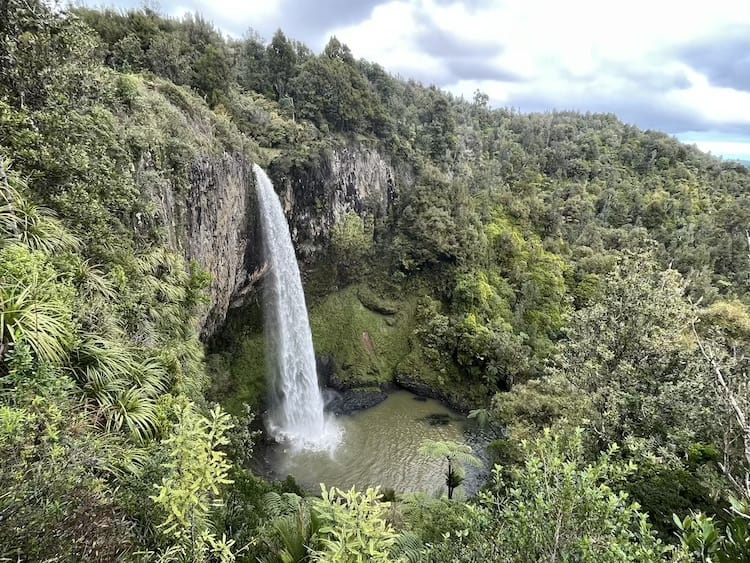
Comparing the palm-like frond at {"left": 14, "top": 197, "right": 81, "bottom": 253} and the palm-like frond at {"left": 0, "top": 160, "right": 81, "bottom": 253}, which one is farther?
the palm-like frond at {"left": 14, "top": 197, "right": 81, "bottom": 253}

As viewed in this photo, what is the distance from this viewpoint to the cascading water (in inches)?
730

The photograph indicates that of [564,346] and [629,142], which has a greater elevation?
[629,142]

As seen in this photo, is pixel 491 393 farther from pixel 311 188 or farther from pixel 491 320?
pixel 311 188

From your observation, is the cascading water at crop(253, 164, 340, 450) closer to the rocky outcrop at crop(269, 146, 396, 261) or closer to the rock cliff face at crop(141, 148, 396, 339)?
the rock cliff face at crop(141, 148, 396, 339)

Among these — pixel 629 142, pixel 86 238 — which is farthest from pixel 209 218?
pixel 629 142

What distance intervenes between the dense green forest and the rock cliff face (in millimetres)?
532

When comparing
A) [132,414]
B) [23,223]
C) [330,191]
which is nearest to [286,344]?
[330,191]

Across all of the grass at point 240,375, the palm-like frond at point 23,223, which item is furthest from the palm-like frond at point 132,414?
the grass at point 240,375

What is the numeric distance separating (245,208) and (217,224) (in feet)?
8.45

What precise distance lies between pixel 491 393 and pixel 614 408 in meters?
12.8

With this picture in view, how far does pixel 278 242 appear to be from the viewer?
→ 19438 millimetres

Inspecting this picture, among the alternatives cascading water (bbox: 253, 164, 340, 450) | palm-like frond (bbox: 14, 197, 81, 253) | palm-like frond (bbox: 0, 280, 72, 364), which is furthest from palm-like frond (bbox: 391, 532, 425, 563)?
cascading water (bbox: 253, 164, 340, 450)

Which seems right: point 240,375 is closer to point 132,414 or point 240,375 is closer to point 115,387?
point 115,387

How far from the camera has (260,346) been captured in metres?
20.0
